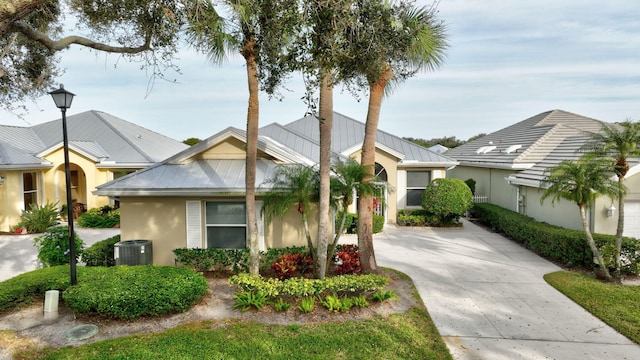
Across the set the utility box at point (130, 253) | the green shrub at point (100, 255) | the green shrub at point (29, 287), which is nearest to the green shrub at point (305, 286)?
the utility box at point (130, 253)

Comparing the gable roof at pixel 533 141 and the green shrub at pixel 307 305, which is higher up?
the gable roof at pixel 533 141

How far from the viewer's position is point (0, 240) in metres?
15.4

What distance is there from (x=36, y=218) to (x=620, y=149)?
875 inches

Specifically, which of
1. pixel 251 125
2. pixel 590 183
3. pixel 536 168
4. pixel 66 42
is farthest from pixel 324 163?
pixel 536 168

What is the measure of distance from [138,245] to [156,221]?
91 cm

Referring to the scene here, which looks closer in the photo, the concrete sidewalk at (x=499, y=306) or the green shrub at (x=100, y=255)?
the concrete sidewalk at (x=499, y=306)

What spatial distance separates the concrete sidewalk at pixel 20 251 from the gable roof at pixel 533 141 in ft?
62.1

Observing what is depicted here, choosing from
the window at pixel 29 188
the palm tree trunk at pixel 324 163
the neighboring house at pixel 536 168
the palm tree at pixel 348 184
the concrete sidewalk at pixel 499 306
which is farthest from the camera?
the window at pixel 29 188

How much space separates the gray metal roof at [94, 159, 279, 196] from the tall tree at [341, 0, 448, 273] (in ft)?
10.4

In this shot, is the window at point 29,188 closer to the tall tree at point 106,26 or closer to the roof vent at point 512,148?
the tall tree at point 106,26

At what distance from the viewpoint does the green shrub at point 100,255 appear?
33.0 ft

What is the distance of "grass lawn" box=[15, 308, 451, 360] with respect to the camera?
590cm

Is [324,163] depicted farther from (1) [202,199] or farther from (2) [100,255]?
(2) [100,255]

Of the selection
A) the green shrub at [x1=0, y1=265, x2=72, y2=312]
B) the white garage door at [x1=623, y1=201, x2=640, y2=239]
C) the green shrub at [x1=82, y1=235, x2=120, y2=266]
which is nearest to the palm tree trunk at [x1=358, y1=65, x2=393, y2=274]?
the green shrub at [x1=0, y1=265, x2=72, y2=312]
